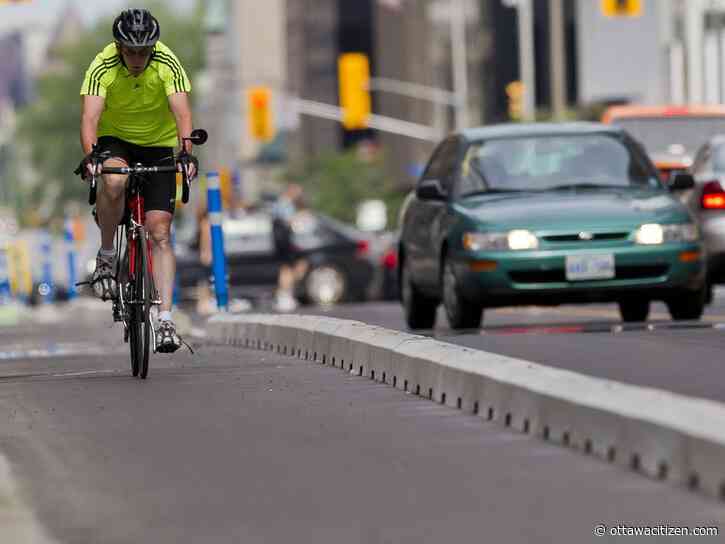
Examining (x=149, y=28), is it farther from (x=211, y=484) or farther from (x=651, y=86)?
(x=651, y=86)

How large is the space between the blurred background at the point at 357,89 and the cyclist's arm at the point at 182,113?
19735 mm

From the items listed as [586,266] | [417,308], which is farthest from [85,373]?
[417,308]

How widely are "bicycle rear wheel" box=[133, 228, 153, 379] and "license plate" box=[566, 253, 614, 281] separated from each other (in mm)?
4050

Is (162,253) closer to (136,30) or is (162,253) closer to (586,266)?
(136,30)

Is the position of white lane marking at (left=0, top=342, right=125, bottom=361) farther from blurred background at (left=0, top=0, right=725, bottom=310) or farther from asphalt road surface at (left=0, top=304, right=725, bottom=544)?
blurred background at (left=0, top=0, right=725, bottom=310)

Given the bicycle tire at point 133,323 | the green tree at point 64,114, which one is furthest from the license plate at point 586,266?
the green tree at point 64,114

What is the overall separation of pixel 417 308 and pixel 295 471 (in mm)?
10015

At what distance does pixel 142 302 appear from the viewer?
12.2 m

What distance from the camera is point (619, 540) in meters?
6.09

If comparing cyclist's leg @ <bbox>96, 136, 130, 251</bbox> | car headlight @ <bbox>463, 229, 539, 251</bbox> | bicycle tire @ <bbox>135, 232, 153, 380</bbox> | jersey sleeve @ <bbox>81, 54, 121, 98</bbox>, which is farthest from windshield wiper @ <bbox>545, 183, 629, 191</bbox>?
jersey sleeve @ <bbox>81, 54, 121, 98</bbox>

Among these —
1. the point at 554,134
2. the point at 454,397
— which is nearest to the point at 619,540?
the point at 454,397

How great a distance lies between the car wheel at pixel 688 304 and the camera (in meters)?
16.1

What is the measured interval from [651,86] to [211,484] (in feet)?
222

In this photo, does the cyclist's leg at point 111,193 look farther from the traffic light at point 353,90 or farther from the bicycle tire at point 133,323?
the traffic light at point 353,90
